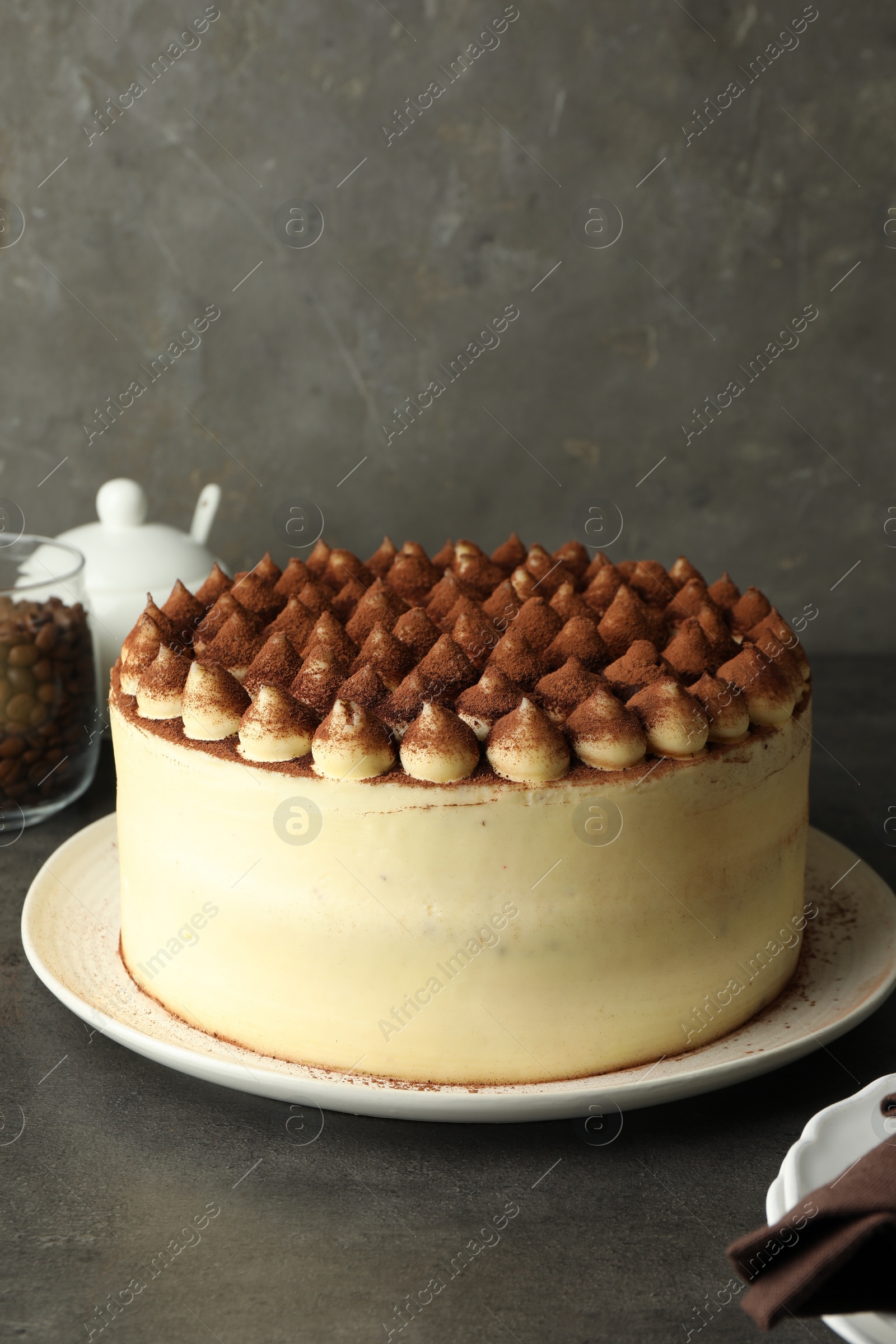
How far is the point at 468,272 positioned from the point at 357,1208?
2437 mm

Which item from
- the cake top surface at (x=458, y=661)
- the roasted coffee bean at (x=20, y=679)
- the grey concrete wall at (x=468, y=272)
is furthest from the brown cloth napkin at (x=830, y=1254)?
the grey concrete wall at (x=468, y=272)

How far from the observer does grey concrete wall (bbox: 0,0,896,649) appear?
307cm

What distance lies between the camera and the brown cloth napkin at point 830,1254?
3.34 feet

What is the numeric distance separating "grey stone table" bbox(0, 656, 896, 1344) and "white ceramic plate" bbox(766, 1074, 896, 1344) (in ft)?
0.54

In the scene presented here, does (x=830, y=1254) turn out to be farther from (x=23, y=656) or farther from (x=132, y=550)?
(x=132, y=550)

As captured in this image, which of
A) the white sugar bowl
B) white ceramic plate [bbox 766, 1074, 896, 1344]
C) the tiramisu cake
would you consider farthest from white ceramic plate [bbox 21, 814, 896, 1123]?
the white sugar bowl

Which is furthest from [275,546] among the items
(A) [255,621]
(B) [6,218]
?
(A) [255,621]

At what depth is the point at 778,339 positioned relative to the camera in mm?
3260

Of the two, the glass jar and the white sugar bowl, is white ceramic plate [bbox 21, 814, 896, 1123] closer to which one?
the glass jar

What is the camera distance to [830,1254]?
40.3 inches

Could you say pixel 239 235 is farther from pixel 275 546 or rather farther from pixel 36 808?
pixel 36 808

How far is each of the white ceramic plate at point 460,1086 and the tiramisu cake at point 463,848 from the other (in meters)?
0.03

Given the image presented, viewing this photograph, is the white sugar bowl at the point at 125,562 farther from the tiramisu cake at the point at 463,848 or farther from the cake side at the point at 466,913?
the cake side at the point at 466,913

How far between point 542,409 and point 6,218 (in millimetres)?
1379
